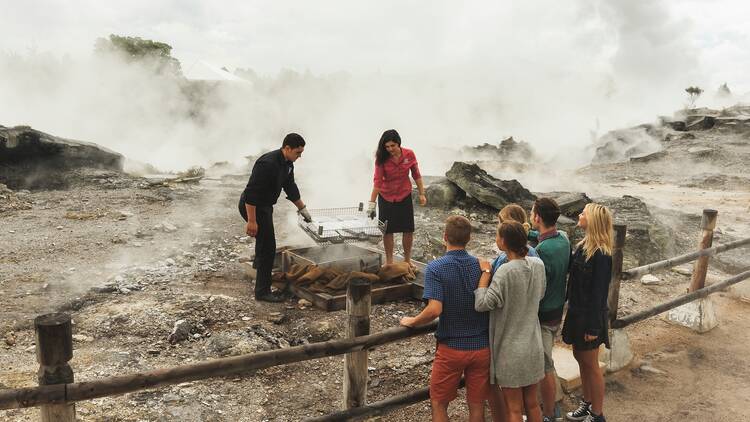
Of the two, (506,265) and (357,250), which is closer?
(506,265)

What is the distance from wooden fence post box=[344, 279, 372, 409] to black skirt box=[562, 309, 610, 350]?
1278 mm

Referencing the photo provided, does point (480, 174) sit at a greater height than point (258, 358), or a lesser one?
greater

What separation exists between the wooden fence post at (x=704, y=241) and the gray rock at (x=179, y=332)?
4851 millimetres

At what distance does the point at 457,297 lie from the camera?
8.59 feet

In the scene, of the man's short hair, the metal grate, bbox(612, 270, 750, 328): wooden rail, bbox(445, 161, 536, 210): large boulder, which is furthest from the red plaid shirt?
bbox(445, 161, 536, 210): large boulder

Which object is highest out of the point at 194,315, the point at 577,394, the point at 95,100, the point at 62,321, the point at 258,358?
the point at 95,100

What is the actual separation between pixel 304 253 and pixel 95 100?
16875 mm

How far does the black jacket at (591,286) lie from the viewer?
3.03 m

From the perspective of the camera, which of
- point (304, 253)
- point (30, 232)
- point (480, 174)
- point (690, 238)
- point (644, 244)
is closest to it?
point (304, 253)

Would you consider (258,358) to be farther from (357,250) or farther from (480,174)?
(480,174)

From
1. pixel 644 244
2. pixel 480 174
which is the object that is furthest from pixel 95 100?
pixel 644 244

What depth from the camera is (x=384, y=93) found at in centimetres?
2342

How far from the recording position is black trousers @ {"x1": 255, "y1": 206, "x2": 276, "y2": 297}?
4934mm

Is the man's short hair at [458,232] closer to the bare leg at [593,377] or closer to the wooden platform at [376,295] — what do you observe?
the bare leg at [593,377]
